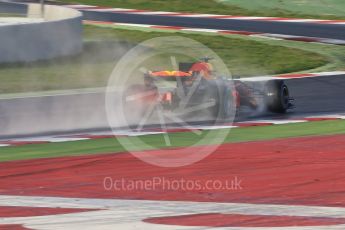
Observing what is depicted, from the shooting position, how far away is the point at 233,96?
15.0 m

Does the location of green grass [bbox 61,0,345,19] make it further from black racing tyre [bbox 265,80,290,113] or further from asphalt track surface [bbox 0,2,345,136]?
black racing tyre [bbox 265,80,290,113]

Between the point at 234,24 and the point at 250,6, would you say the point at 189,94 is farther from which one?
the point at 250,6

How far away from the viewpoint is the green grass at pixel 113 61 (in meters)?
20.2

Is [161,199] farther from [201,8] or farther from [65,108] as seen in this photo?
[201,8]

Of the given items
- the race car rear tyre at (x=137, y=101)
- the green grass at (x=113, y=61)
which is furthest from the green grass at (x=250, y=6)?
the race car rear tyre at (x=137, y=101)

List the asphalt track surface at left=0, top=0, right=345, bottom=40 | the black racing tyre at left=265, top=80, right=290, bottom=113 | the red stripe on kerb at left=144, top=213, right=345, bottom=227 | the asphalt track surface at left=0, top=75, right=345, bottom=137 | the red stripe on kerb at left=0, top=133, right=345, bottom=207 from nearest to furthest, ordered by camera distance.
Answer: the red stripe on kerb at left=144, top=213, right=345, bottom=227, the red stripe on kerb at left=0, top=133, right=345, bottom=207, the asphalt track surface at left=0, top=75, right=345, bottom=137, the black racing tyre at left=265, top=80, right=290, bottom=113, the asphalt track surface at left=0, top=0, right=345, bottom=40

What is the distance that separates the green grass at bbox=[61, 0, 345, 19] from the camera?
3166 cm

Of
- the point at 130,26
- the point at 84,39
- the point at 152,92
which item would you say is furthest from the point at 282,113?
the point at 130,26

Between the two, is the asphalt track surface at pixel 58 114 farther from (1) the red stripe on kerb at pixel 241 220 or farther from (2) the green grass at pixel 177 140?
(1) the red stripe on kerb at pixel 241 220

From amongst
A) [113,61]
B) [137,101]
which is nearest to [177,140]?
[137,101]

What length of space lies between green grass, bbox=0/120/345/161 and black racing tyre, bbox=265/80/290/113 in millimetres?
1244

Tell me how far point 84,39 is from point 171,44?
2.23 metres

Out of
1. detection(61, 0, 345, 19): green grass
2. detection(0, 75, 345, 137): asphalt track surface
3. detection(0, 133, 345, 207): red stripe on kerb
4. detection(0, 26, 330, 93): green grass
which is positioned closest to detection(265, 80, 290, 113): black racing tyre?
detection(0, 75, 345, 137): asphalt track surface

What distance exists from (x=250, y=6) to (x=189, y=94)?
18.9 meters
